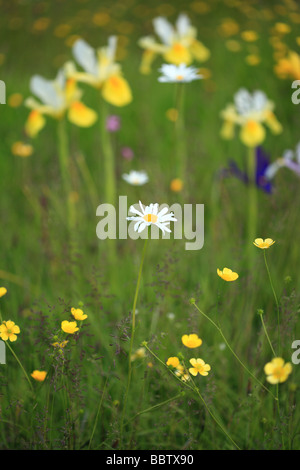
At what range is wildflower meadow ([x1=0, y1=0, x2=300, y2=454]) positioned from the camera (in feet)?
2.43

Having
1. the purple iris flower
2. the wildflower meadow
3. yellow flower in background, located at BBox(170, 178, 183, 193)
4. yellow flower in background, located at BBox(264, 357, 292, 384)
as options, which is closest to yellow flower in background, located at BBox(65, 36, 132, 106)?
the wildflower meadow

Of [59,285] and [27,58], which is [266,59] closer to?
[27,58]

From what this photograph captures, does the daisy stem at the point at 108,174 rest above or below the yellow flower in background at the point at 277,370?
above

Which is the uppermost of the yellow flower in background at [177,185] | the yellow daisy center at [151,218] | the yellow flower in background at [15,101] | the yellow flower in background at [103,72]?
the yellow flower in background at [15,101]

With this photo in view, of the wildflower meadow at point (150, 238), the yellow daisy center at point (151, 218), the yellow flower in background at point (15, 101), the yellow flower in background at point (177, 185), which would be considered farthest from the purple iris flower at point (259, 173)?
the yellow flower in background at point (15, 101)

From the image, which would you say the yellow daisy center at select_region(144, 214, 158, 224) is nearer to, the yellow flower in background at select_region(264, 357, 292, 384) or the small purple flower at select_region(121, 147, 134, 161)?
the yellow flower in background at select_region(264, 357, 292, 384)

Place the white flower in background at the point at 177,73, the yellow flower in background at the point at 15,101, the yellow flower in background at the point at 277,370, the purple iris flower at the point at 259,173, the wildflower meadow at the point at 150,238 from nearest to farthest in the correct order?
the yellow flower in background at the point at 277,370 < the wildflower meadow at the point at 150,238 < the white flower in background at the point at 177,73 < the purple iris flower at the point at 259,173 < the yellow flower in background at the point at 15,101

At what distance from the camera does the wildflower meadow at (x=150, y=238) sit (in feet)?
2.43

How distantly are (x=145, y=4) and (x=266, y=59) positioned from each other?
1.10 m

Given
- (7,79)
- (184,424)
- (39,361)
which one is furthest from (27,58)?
(184,424)

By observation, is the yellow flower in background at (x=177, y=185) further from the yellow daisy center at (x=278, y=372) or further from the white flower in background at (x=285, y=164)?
the yellow daisy center at (x=278, y=372)

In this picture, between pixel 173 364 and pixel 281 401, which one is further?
pixel 281 401

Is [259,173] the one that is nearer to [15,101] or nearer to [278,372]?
[278,372]

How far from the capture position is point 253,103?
4.57ft
